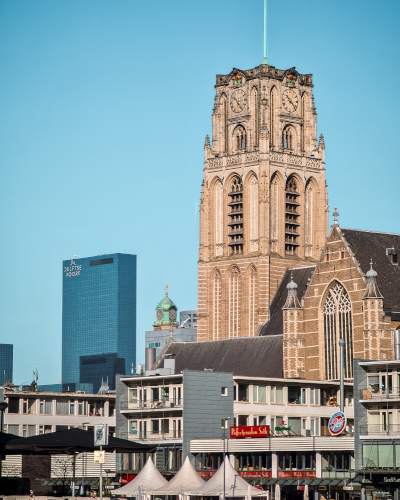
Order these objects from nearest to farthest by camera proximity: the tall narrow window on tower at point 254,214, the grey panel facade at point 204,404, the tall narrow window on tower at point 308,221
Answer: the grey panel facade at point 204,404, the tall narrow window on tower at point 254,214, the tall narrow window on tower at point 308,221

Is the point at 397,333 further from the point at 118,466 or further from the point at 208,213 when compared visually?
the point at 208,213

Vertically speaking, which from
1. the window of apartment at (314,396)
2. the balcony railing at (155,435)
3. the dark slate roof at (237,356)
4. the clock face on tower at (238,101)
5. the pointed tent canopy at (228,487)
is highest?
the clock face on tower at (238,101)

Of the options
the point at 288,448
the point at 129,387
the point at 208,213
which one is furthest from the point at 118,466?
the point at 208,213

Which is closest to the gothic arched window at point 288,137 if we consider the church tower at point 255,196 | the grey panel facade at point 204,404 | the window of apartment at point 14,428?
the church tower at point 255,196

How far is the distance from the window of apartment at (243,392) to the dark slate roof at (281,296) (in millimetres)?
21334

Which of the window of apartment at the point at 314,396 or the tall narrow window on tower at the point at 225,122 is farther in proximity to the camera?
the tall narrow window on tower at the point at 225,122

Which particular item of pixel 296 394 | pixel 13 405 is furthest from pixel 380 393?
pixel 13 405

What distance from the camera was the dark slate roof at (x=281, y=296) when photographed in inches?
5148

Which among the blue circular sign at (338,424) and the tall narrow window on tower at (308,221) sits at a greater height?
the tall narrow window on tower at (308,221)

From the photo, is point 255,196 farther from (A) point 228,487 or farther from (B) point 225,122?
(A) point 228,487

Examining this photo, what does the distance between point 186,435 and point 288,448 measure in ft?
32.5

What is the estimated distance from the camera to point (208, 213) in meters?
146

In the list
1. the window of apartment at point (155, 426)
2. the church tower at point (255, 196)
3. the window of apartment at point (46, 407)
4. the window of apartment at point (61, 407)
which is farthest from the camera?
the church tower at point (255, 196)

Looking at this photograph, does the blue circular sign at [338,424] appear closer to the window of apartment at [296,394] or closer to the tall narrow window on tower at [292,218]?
the window of apartment at [296,394]
